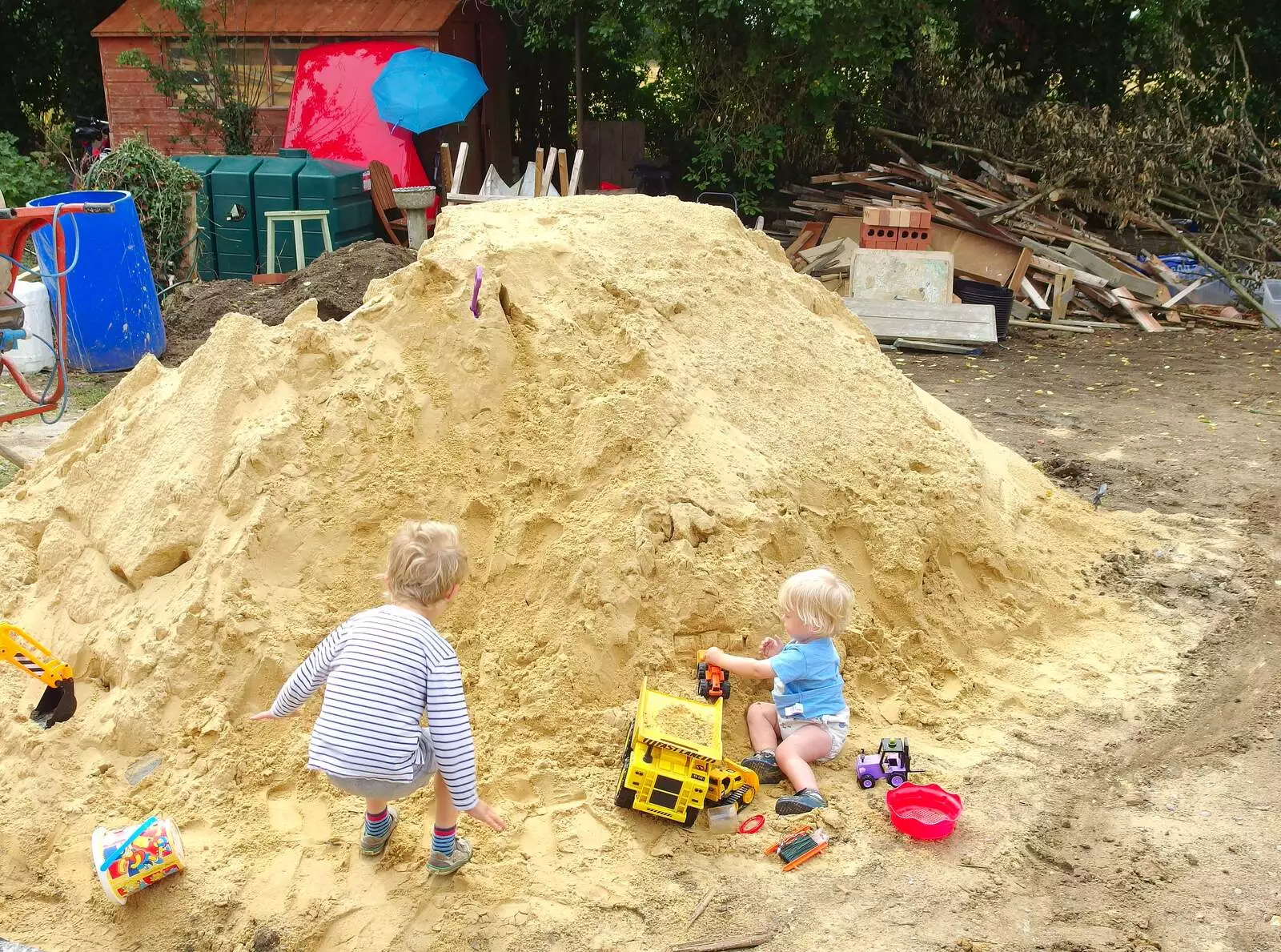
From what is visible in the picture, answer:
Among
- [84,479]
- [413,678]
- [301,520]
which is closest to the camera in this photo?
[413,678]

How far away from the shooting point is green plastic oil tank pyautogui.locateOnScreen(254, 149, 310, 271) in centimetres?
1195

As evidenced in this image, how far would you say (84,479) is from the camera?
15.0 feet

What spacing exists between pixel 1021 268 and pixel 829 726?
29.1 ft

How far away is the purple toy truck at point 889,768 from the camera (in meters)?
3.69

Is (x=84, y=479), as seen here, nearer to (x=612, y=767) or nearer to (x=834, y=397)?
(x=612, y=767)

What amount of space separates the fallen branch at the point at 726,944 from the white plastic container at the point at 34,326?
716 centimetres

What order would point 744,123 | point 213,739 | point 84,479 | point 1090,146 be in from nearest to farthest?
point 213,739 → point 84,479 → point 1090,146 → point 744,123

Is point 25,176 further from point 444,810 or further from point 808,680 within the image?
point 808,680

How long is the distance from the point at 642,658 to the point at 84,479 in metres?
2.43

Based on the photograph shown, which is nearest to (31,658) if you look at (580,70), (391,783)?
(391,783)

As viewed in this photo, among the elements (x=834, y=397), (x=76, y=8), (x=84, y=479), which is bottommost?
(x=84, y=479)

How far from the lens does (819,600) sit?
3621mm

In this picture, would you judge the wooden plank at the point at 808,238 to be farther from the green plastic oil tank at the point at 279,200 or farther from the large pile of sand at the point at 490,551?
the large pile of sand at the point at 490,551

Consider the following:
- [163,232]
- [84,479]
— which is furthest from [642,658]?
[163,232]
